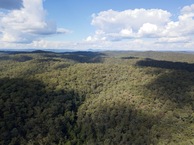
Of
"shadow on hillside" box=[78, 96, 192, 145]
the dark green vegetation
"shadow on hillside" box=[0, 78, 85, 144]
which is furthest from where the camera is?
"shadow on hillside" box=[0, 78, 85, 144]

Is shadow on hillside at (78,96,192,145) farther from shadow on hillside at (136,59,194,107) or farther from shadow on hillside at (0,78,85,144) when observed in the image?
shadow on hillside at (136,59,194,107)

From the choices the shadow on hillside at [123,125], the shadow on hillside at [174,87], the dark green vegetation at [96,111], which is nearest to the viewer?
the shadow on hillside at [123,125]

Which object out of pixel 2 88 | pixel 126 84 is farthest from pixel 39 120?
pixel 126 84

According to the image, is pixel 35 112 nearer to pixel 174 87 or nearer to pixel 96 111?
pixel 96 111

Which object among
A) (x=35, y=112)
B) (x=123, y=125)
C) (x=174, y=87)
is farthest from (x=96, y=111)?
(x=174, y=87)

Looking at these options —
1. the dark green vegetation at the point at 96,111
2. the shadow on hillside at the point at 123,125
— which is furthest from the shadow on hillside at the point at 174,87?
the shadow on hillside at the point at 123,125

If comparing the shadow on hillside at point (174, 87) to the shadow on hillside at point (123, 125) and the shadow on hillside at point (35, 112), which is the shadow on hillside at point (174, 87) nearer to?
the shadow on hillside at point (123, 125)

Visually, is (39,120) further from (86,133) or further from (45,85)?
(45,85)

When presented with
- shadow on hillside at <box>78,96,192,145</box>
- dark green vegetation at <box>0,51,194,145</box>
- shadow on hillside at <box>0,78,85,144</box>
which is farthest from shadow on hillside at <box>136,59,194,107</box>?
shadow on hillside at <box>0,78,85,144</box>
